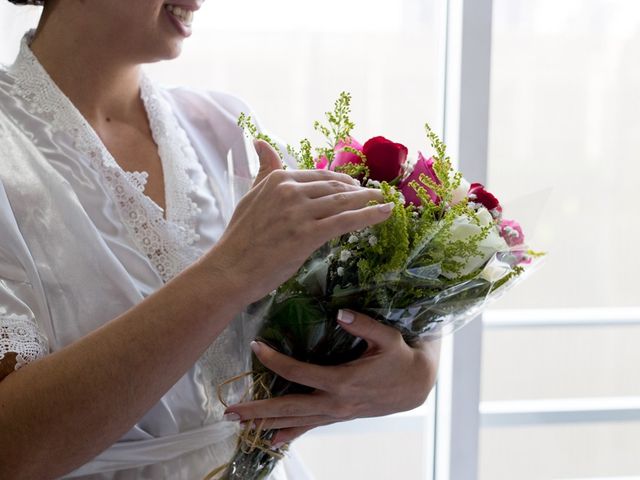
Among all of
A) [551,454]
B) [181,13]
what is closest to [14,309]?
[181,13]

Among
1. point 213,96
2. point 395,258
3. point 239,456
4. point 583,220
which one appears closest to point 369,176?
point 395,258

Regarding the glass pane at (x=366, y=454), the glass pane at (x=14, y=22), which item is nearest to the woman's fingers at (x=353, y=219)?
the glass pane at (x=14, y=22)

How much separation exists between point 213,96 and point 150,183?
340mm

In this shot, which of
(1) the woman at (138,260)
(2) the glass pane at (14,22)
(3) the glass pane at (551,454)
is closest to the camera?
(1) the woman at (138,260)

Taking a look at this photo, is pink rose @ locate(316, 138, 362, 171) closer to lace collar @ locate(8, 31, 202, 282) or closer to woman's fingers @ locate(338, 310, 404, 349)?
woman's fingers @ locate(338, 310, 404, 349)

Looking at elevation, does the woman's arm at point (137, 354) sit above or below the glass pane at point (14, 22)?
below

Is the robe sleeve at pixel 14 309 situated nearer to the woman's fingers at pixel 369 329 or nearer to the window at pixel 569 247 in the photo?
the woman's fingers at pixel 369 329

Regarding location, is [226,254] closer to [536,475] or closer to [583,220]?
[583,220]

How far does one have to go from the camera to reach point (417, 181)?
117 cm

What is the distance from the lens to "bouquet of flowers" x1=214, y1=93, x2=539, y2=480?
109 centimetres

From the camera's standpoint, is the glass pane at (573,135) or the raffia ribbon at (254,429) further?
the glass pane at (573,135)

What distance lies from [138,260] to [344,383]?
450 millimetres

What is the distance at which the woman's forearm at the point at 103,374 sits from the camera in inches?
46.4

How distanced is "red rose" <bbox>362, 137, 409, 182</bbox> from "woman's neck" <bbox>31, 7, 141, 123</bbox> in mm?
635
